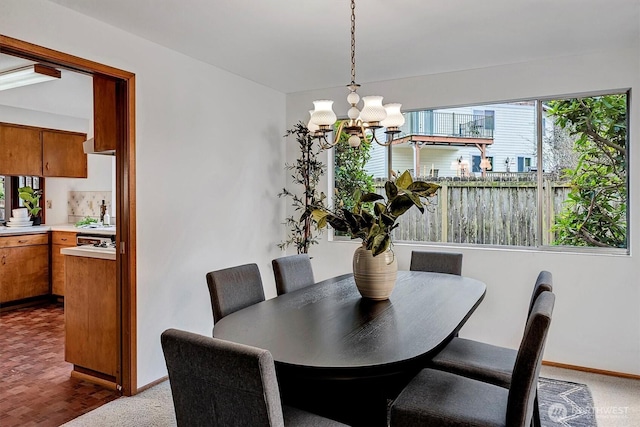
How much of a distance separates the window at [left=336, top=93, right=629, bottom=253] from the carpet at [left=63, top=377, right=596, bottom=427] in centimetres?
125

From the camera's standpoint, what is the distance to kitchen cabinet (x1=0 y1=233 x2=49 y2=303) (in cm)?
511

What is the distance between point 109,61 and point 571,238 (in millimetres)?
3828

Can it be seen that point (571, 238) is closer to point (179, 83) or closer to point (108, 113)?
point (179, 83)

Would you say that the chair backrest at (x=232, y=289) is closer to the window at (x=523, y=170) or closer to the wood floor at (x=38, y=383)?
the wood floor at (x=38, y=383)

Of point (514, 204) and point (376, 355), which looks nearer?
point (376, 355)

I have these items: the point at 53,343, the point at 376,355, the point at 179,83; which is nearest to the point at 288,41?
the point at 179,83

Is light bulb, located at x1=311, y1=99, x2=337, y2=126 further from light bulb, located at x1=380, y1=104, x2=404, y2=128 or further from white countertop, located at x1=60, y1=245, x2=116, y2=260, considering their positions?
white countertop, located at x1=60, y1=245, x2=116, y2=260

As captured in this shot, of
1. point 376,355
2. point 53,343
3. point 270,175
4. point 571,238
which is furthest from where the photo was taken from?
point 270,175

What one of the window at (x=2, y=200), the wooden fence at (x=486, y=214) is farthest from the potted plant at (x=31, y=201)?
the wooden fence at (x=486, y=214)

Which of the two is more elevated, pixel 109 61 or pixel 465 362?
pixel 109 61

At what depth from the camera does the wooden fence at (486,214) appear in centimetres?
376

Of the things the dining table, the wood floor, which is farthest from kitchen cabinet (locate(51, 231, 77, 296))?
the dining table

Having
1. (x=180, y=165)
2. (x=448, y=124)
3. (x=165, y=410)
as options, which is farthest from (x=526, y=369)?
(x=448, y=124)

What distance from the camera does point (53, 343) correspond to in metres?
4.09
